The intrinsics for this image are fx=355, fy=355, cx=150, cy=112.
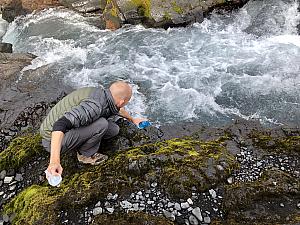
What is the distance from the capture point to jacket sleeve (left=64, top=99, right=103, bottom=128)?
5.35 metres

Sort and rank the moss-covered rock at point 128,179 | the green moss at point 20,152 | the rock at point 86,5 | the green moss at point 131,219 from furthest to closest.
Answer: the rock at point 86,5
the green moss at point 20,152
the moss-covered rock at point 128,179
the green moss at point 131,219

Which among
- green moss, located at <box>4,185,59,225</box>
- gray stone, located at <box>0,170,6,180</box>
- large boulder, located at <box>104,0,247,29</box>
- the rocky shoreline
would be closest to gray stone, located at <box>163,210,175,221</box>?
the rocky shoreline

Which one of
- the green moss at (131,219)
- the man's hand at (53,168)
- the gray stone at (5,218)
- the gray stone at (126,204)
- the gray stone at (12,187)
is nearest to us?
the man's hand at (53,168)

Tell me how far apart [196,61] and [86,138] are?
5030 millimetres

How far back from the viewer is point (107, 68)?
10.1 meters

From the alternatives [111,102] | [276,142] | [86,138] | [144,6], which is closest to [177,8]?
[144,6]

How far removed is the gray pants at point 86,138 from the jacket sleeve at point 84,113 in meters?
0.16

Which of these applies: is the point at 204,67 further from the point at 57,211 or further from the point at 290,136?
the point at 57,211

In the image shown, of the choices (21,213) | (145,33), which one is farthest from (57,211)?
(145,33)

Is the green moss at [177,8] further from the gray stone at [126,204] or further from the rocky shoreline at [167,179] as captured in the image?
the gray stone at [126,204]

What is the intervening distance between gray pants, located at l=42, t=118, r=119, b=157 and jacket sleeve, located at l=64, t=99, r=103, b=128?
16 centimetres

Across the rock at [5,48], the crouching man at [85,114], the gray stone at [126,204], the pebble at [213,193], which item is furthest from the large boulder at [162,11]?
the gray stone at [126,204]

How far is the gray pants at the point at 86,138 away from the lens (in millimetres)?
5699

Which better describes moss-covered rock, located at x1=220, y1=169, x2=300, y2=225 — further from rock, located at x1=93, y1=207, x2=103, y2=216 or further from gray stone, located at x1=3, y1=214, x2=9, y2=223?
gray stone, located at x1=3, y1=214, x2=9, y2=223
